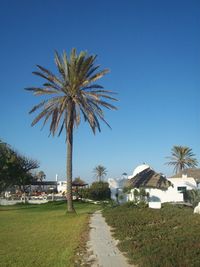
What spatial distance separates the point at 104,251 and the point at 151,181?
3222cm

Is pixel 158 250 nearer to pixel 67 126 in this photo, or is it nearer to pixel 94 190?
pixel 67 126

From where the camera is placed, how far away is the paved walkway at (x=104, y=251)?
11.1m

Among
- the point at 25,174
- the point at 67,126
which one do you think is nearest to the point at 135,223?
the point at 67,126

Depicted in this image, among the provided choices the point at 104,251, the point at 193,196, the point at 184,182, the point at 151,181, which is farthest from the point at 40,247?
the point at 184,182

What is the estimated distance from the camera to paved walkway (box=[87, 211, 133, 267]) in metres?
11.1

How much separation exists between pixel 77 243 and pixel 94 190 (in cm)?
4593

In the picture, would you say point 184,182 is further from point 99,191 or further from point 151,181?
point 99,191

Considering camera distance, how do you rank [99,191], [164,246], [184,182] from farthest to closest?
[99,191]
[184,182]
[164,246]

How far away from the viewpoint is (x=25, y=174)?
55312mm

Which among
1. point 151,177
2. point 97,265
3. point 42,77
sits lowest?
point 97,265

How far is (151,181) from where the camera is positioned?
4478cm

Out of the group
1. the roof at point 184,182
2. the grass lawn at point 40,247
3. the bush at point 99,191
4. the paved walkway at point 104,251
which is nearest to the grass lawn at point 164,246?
the paved walkway at point 104,251

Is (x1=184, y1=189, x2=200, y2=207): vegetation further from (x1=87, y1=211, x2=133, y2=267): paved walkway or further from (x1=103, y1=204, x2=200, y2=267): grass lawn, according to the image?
(x1=87, y1=211, x2=133, y2=267): paved walkway

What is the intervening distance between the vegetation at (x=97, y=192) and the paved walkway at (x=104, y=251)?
139ft
